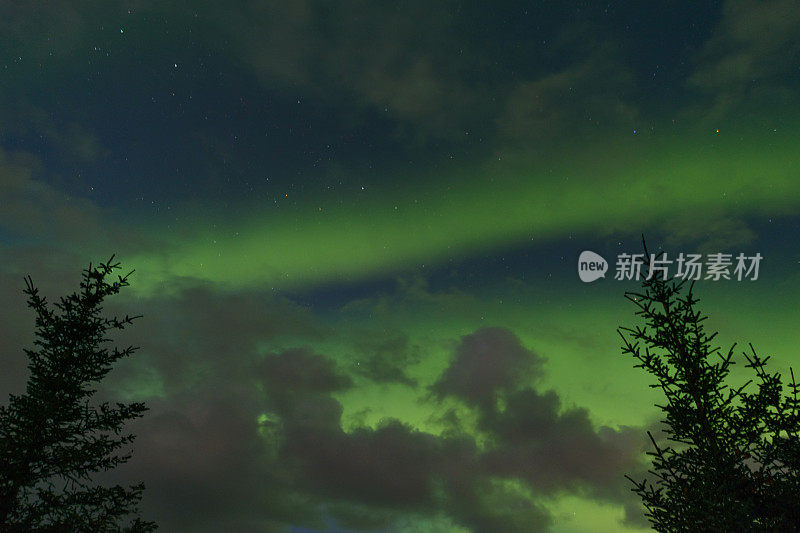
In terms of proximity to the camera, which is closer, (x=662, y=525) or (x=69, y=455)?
(x=662, y=525)

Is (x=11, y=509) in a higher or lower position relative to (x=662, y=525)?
lower

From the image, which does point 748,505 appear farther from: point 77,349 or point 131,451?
point 77,349

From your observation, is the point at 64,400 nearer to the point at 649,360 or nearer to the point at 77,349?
the point at 77,349

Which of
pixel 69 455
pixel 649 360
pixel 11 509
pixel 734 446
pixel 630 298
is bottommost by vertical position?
pixel 11 509

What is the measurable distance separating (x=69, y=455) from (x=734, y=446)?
60.0ft

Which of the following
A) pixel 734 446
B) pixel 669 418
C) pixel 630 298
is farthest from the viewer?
pixel 630 298

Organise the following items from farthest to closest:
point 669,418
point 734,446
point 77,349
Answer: point 77,349 < point 669,418 < point 734,446

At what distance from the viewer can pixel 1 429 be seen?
50.4 feet

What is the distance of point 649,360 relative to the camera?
1066 centimetres

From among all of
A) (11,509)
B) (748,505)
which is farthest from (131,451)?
(748,505)

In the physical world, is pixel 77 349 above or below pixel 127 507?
above

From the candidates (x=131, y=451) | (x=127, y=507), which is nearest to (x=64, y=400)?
(x=131, y=451)

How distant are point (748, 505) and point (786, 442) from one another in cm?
155

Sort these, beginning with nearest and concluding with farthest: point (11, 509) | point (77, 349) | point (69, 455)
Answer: point (11, 509) < point (69, 455) < point (77, 349)
